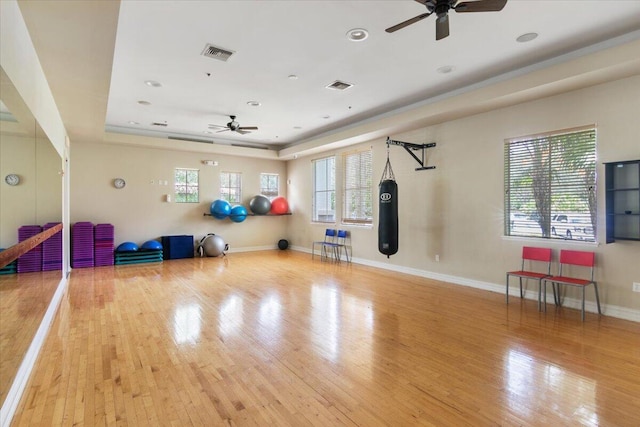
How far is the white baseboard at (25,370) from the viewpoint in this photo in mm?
2131

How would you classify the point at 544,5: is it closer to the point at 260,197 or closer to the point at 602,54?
the point at 602,54

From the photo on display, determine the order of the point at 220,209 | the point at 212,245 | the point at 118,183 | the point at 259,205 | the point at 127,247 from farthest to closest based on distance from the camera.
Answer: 1. the point at 259,205
2. the point at 220,209
3. the point at 212,245
4. the point at 118,183
5. the point at 127,247

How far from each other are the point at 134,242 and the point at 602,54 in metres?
9.70

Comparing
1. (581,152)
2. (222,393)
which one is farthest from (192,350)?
(581,152)

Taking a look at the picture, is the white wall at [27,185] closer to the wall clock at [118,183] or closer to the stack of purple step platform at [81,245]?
the stack of purple step platform at [81,245]

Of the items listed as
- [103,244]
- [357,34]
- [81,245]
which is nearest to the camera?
[357,34]

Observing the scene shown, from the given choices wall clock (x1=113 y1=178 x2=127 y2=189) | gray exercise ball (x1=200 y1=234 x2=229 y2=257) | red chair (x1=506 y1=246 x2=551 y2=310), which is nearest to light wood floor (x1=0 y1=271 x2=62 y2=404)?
wall clock (x1=113 y1=178 x2=127 y2=189)

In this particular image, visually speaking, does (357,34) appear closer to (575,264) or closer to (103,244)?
(575,264)

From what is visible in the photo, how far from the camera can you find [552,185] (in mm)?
4801

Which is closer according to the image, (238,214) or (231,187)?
(238,214)

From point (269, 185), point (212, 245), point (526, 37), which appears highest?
point (526, 37)

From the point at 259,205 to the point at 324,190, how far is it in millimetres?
2125

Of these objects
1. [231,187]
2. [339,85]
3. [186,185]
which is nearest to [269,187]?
[231,187]

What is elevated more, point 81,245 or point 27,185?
point 27,185
